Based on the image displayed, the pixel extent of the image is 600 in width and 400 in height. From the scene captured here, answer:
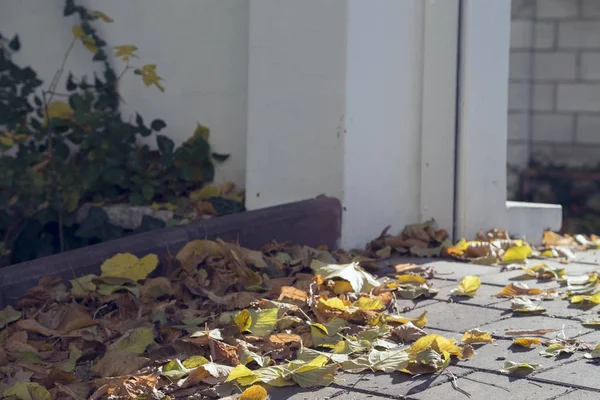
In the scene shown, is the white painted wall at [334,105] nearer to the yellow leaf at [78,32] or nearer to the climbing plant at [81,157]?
the climbing plant at [81,157]

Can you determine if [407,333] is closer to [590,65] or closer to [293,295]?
[293,295]

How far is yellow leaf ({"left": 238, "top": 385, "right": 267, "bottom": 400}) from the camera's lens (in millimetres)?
1922

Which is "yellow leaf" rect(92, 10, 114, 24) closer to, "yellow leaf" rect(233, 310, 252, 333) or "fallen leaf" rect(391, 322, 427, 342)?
"yellow leaf" rect(233, 310, 252, 333)

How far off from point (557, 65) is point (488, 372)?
18.7 ft

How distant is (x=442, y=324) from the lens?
2490mm

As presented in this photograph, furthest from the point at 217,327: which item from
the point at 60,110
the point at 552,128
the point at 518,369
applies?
the point at 552,128

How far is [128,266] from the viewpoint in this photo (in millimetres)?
2799

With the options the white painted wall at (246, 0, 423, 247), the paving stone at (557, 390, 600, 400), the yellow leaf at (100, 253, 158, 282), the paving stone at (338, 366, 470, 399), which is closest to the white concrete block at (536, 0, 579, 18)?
the white painted wall at (246, 0, 423, 247)

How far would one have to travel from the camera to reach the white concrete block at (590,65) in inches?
287

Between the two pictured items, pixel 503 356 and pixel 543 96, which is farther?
pixel 543 96

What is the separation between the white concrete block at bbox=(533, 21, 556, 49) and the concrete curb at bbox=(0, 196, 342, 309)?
4502mm

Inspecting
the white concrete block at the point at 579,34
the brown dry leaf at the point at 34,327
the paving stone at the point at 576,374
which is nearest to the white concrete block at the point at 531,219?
the paving stone at the point at 576,374

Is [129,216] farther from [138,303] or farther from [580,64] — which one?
[580,64]

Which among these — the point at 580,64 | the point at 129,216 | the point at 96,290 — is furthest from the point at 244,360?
the point at 580,64
